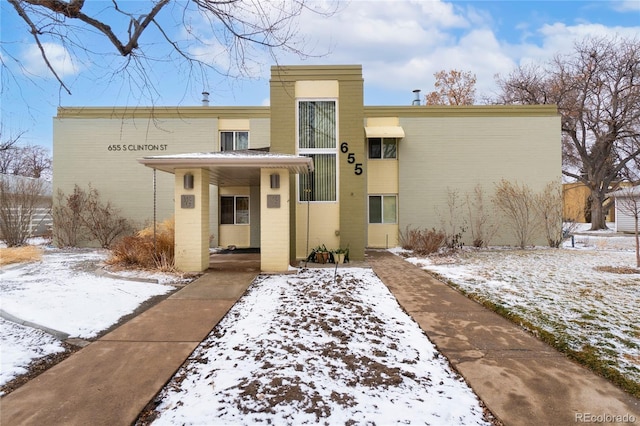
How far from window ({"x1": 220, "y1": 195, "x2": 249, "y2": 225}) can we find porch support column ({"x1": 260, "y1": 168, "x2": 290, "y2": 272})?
20.8 feet

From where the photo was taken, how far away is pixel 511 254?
1197cm

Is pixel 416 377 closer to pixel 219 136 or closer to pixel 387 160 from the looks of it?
pixel 387 160

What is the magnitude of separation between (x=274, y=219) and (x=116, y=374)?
540cm

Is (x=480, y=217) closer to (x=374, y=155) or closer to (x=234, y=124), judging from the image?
(x=374, y=155)

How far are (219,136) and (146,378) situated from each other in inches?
512

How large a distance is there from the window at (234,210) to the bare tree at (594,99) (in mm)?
22597

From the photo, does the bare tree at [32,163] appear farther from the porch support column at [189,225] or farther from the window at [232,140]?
the porch support column at [189,225]

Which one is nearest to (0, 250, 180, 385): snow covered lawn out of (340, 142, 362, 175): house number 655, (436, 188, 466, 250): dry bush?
(340, 142, 362, 175): house number 655

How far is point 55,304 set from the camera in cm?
517

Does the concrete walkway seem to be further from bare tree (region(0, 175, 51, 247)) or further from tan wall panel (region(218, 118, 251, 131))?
bare tree (region(0, 175, 51, 247))

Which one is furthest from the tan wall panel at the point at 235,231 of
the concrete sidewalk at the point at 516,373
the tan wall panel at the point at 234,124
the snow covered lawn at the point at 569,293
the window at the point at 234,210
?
the concrete sidewalk at the point at 516,373

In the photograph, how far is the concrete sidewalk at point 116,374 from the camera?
2523 mm

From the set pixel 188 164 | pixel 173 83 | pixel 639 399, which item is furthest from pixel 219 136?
pixel 639 399

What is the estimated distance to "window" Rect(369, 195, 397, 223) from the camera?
581 inches
